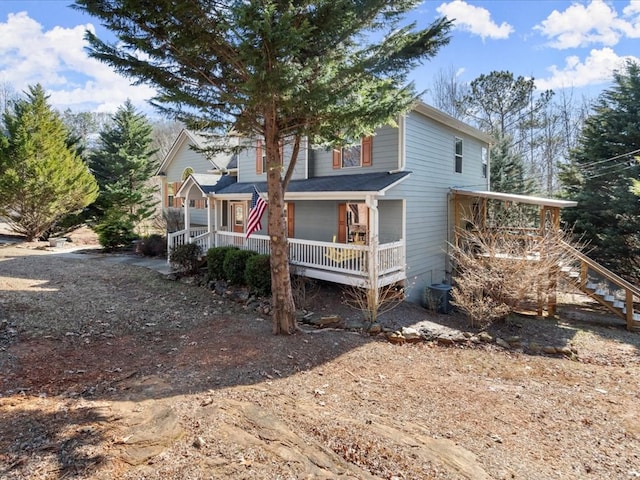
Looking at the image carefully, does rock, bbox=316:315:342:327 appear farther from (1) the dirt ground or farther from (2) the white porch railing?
(2) the white porch railing

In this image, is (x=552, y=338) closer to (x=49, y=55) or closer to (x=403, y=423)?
(x=403, y=423)

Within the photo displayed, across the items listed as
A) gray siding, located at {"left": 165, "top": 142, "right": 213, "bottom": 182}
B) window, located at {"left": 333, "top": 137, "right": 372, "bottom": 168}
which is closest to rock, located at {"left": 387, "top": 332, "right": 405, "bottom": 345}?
window, located at {"left": 333, "top": 137, "right": 372, "bottom": 168}

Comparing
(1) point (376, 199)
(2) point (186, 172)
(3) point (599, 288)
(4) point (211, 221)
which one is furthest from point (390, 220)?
(2) point (186, 172)

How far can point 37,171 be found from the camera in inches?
730

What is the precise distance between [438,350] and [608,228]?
1202cm

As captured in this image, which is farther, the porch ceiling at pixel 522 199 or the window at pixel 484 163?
the window at pixel 484 163

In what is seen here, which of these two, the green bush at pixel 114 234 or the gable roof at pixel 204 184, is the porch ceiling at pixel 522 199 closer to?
the gable roof at pixel 204 184

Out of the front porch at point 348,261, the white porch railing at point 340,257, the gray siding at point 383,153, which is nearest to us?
the front porch at point 348,261

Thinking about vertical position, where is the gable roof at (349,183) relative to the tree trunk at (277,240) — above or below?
above

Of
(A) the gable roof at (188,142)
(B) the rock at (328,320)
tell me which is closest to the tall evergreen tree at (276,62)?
(B) the rock at (328,320)

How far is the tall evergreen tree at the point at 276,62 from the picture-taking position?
19.4 ft

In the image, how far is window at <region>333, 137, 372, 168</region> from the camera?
12.6 metres

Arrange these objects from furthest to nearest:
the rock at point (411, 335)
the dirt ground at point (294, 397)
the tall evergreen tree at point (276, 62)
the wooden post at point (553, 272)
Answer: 1. the wooden post at point (553, 272)
2. the rock at point (411, 335)
3. the tall evergreen tree at point (276, 62)
4. the dirt ground at point (294, 397)

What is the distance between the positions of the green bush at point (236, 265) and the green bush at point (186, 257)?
2096 mm
